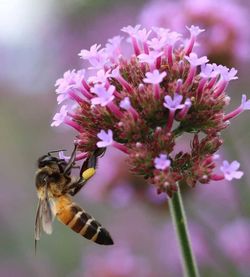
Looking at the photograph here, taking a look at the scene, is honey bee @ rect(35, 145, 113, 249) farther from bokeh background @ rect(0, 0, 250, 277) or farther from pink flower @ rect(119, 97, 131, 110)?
bokeh background @ rect(0, 0, 250, 277)

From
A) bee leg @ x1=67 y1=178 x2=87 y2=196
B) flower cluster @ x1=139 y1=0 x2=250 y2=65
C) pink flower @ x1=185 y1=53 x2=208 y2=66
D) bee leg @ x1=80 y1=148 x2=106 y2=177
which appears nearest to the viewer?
pink flower @ x1=185 y1=53 x2=208 y2=66

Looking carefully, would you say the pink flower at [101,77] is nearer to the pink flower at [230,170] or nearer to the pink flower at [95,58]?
the pink flower at [95,58]

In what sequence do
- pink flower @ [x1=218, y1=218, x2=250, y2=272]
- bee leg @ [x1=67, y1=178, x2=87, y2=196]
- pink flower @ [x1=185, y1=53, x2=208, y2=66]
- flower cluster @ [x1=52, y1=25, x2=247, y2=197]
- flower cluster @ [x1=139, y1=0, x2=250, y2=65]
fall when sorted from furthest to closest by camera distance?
pink flower @ [x1=218, y1=218, x2=250, y2=272] < flower cluster @ [x1=139, y1=0, x2=250, y2=65] < bee leg @ [x1=67, y1=178, x2=87, y2=196] < pink flower @ [x1=185, y1=53, x2=208, y2=66] < flower cluster @ [x1=52, y1=25, x2=247, y2=197]

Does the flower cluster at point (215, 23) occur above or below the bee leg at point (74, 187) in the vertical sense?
above

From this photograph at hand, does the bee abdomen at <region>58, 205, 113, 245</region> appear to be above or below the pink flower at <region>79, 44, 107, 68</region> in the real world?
below

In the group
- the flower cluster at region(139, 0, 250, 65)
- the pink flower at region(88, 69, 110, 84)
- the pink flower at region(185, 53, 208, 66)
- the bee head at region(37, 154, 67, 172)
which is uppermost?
the flower cluster at region(139, 0, 250, 65)

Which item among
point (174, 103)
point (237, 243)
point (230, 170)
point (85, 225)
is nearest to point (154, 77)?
point (174, 103)

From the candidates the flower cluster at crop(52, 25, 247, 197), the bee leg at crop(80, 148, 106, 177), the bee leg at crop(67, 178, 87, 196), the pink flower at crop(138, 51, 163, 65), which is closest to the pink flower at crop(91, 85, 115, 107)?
the flower cluster at crop(52, 25, 247, 197)

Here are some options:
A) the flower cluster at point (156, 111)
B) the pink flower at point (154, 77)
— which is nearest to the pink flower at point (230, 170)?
the flower cluster at point (156, 111)
